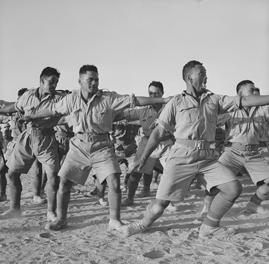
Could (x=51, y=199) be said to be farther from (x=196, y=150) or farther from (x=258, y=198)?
(x=258, y=198)

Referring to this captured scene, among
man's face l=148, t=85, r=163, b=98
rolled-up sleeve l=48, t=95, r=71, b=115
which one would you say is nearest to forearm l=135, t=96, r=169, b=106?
rolled-up sleeve l=48, t=95, r=71, b=115

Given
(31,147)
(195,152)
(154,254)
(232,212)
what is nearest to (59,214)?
(31,147)

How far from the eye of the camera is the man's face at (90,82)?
4.41 m

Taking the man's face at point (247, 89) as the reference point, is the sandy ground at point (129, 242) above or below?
below

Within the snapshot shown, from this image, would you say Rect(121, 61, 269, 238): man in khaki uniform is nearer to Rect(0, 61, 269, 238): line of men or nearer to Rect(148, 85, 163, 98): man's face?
Rect(0, 61, 269, 238): line of men

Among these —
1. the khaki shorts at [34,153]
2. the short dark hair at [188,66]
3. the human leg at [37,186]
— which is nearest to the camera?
the short dark hair at [188,66]

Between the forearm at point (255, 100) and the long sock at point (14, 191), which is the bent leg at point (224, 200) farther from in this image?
the long sock at point (14, 191)

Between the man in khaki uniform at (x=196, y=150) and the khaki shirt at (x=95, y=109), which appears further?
the khaki shirt at (x=95, y=109)

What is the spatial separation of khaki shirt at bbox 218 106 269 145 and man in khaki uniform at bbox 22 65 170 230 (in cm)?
137

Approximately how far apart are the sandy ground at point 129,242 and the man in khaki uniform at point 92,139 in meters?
0.33

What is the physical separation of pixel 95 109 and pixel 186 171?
1405 millimetres

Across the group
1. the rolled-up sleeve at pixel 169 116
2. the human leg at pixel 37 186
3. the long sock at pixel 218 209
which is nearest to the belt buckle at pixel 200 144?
the rolled-up sleeve at pixel 169 116

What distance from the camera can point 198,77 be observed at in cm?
409

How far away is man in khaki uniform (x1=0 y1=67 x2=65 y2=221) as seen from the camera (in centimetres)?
501
